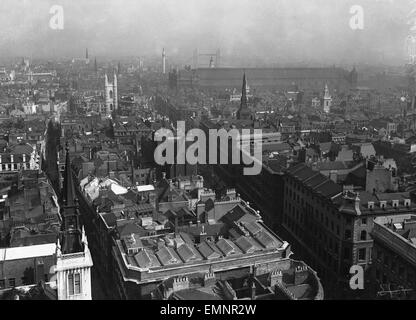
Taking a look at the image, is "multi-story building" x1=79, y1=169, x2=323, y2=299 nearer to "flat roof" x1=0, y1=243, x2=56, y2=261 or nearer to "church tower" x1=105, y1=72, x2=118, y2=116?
"flat roof" x1=0, y1=243, x2=56, y2=261

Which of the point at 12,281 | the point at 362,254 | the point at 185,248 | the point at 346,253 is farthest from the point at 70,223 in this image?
the point at 362,254

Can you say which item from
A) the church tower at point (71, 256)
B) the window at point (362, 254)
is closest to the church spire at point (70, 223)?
the church tower at point (71, 256)

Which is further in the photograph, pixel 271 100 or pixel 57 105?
pixel 271 100

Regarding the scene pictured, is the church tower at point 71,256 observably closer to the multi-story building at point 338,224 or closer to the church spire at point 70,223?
the church spire at point 70,223

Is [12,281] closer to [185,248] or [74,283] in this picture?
[74,283]
